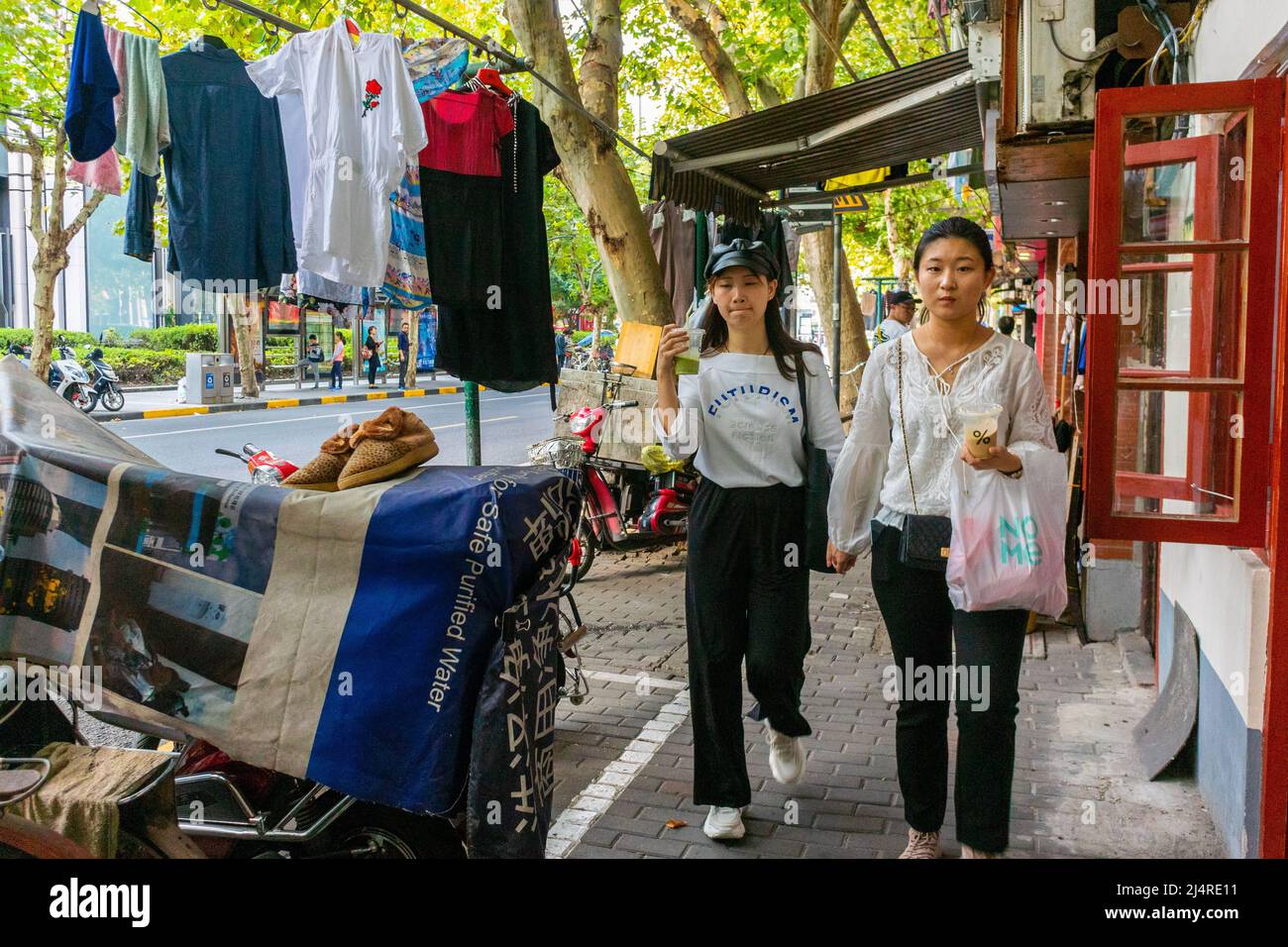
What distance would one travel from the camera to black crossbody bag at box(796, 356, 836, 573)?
151 inches

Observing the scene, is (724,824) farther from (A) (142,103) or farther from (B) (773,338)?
(A) (142,103)

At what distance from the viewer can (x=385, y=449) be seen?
10.2 ft

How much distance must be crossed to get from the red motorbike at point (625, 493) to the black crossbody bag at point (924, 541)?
5.12m

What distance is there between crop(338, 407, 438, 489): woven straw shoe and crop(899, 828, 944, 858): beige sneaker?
2020 millimetres

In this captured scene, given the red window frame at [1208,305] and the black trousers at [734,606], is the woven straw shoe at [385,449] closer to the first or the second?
the black trousers at [734,606]

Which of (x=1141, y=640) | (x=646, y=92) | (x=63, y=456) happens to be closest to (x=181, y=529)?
(x=63, y=456)

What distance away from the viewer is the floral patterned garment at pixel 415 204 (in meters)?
4.76

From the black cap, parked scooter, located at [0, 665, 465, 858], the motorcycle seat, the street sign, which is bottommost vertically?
parked scooter, located at [0, 665, 465, 858]

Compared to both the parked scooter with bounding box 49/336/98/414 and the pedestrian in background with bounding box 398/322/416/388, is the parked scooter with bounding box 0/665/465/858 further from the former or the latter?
the pedestrian in background with bounding box 398/322/416/388

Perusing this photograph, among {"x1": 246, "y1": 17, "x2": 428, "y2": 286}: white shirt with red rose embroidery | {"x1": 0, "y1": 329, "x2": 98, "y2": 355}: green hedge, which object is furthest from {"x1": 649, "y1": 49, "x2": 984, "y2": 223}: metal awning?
{"x1": 0, "y1": 329, "x2": 98, "y2": 355}: green hedge

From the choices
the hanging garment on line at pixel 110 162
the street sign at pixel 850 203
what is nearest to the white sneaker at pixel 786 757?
the hanging garment on line at pixel 110 162

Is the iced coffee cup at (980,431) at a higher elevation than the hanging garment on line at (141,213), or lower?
lower
